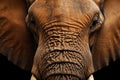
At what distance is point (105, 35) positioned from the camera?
5.54 metres

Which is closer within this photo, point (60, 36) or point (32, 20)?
point (60, 36)

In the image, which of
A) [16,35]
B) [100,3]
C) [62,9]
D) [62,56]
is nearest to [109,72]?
[16,35]

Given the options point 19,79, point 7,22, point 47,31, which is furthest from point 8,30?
point 19,79

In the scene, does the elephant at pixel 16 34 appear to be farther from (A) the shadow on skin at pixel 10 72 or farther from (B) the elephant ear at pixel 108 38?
(A) the shadow on skin at pixel 10 72

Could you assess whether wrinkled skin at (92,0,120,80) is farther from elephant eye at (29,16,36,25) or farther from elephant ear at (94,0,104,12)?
elephant eye at (29,16,36,25)

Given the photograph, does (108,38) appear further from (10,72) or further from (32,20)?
(10,72)

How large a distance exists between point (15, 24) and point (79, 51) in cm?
89

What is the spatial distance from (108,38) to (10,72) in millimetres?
1715

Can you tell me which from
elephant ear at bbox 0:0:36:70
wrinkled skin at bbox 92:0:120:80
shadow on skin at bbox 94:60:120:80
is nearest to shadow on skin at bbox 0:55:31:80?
shadow on skin at bbox 94:60:120:80

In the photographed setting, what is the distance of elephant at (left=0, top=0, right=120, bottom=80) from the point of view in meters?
4.89

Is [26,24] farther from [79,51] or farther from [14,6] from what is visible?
[79,51]

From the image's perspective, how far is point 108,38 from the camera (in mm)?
5570

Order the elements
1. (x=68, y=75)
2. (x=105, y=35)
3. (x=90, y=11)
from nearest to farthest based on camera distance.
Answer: (x=68, y=75)
(x=90, y=11)
(x=105, y=35)

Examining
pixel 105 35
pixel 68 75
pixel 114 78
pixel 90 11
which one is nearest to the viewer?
pixel 68 75
